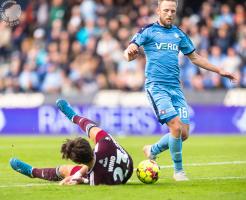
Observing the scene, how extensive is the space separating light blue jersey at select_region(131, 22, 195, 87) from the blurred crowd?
39.8ft

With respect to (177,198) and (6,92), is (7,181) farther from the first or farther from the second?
(6,92)

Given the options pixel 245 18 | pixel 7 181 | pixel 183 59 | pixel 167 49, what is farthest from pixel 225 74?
pixel 245 18

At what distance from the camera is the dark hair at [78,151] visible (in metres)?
10.4

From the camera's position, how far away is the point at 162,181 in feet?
37.7

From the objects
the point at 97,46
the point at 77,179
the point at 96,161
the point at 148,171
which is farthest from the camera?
the point at 97,46

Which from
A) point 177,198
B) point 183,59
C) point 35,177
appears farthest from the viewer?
point 183,59

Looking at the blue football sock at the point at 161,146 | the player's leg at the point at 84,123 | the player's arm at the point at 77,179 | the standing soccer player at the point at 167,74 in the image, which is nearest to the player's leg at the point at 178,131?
the standing soccer player at the point at 167,74

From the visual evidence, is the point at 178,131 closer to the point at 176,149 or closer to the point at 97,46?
the point at 176,149

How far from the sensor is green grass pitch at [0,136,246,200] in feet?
32.1

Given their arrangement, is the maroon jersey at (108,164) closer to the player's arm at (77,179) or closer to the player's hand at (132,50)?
the player's arm at (77,179)

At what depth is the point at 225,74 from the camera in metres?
11.8

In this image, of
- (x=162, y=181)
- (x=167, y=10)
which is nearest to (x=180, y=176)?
(x=162, y=181)

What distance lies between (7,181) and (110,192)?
221 cm

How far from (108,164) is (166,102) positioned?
147 cm
